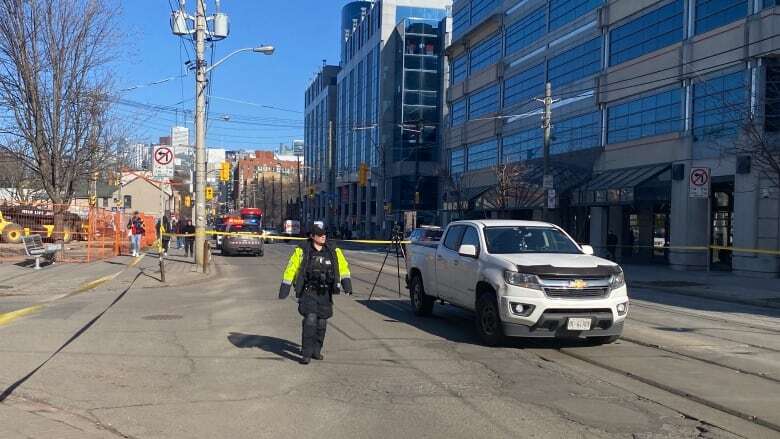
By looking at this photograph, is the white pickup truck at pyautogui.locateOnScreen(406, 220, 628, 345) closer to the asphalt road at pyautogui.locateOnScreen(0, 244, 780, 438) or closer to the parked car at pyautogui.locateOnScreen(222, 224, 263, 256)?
the asphalt road at pyautogui.locateOnScreen(0, 244, 780, 438)

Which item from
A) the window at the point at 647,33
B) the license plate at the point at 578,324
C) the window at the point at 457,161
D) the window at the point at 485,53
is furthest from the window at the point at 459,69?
the license plate at the point at 578,324

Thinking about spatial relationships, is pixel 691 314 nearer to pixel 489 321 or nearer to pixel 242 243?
pixel 489 321

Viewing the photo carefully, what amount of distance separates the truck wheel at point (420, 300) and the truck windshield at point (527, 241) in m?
2.36

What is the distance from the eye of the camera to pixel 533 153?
44156 mm

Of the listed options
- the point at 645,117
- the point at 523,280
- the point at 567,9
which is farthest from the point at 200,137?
the point at 567,9

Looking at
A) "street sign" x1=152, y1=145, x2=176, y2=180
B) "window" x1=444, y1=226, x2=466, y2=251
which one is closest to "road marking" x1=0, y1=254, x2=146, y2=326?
"street sign" x1=152, y1=145, x2=176, y2=180

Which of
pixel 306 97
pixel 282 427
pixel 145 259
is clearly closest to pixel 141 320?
pixel 282 427

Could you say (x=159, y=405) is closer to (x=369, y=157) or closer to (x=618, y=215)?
(x=618, y=215)

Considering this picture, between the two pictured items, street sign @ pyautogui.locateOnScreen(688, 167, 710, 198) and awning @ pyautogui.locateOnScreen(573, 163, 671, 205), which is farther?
awning @ pyautogui.locateOnScreen(573, 163, 671, 205)

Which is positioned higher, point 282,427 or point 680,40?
point 680,40

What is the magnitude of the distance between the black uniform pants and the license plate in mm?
3047

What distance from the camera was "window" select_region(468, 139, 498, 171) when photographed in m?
50.5

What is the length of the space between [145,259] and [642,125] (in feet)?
76.1

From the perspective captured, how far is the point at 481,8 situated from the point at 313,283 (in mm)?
49248
